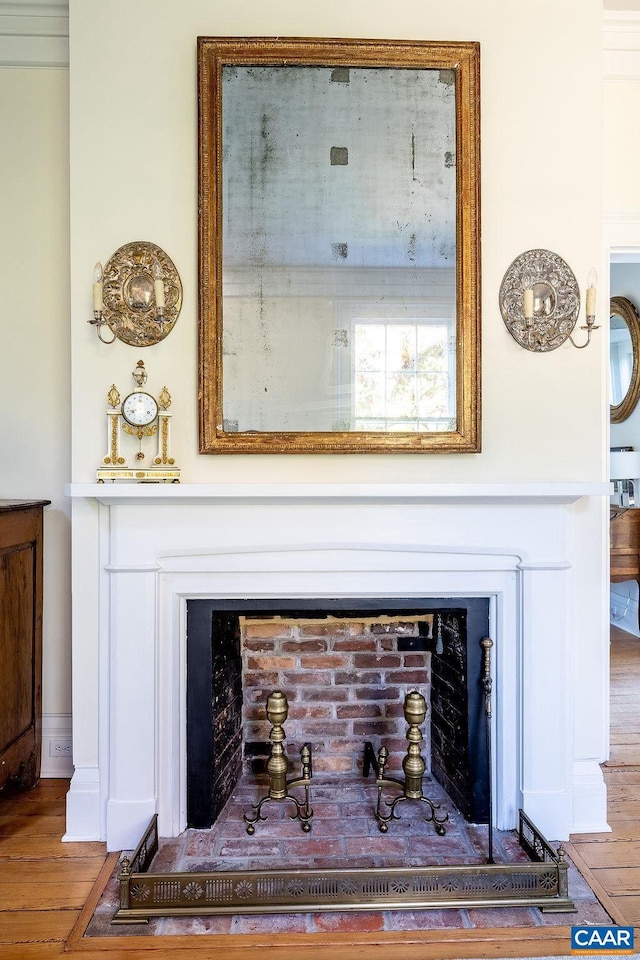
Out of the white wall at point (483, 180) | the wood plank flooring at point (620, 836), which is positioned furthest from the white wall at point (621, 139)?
the wood plank flooring at point (620, 836)

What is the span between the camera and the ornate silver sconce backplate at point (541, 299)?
213 cm

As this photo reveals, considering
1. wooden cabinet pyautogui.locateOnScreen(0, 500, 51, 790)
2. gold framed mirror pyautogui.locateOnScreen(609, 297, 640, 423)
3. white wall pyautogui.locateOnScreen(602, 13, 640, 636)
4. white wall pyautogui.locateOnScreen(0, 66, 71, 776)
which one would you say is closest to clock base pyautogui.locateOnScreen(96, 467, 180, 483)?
wooden cabinet pyautogui.locateOnScreen(0, 500, 51, 790)

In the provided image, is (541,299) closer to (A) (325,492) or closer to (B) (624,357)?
(A) (325,492)

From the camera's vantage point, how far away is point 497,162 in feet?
6.99

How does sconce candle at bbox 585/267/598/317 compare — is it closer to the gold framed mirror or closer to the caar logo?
the caar logo

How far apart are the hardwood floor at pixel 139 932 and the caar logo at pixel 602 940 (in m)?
0.03

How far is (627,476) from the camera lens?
4707mm

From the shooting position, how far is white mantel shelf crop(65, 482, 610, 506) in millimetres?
1948

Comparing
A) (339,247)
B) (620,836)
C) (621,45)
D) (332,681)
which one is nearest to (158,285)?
(339,247)

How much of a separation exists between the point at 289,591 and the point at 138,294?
3.69 feet

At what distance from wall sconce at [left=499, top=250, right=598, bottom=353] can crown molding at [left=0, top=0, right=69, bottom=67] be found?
1.88 meters

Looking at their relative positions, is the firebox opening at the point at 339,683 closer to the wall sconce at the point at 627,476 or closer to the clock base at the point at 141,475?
the clock base at the point at 141,475

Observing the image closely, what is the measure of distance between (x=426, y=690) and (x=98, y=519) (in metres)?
1.40

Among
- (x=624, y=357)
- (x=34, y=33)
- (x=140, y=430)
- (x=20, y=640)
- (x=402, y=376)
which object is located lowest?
(x=20, y=640)
